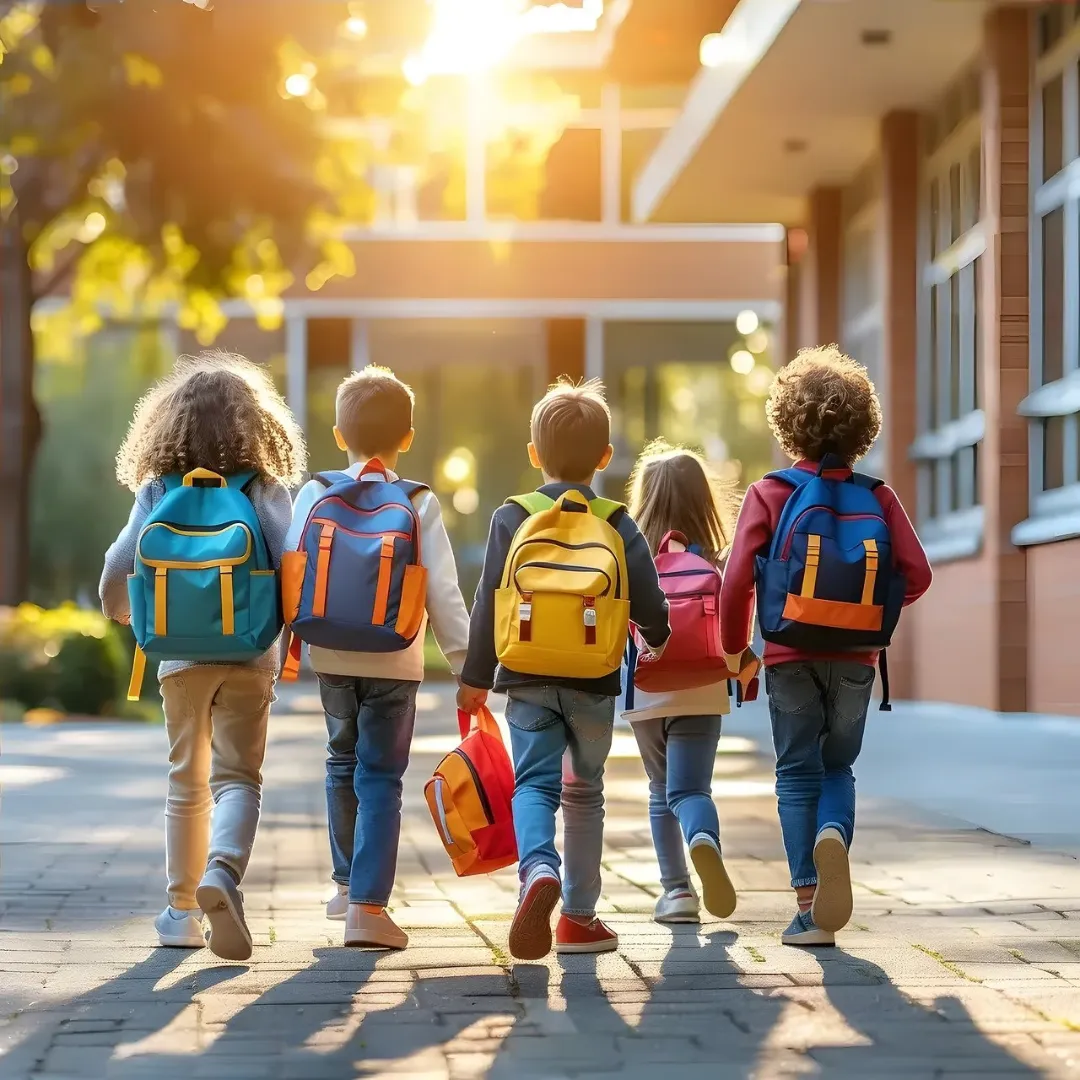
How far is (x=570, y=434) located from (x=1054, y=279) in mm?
7500

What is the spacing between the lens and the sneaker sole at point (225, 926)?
4816 millimetres

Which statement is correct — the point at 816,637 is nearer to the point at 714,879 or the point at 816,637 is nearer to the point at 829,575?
the point at 829,575

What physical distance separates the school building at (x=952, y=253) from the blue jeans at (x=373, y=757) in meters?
6.49

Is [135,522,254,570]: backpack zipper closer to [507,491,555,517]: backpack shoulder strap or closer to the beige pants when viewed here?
the beige pants

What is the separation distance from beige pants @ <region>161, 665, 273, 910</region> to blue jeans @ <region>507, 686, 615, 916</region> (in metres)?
0.67

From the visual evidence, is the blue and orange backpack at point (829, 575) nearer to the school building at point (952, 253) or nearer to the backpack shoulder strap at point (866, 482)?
the backpack shoulder strap at point (866, 482)

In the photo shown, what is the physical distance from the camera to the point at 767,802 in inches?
360

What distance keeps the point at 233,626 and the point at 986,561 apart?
8145mm

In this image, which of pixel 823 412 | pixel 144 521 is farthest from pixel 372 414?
pixel 823 412

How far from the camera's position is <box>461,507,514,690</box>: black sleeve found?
5117 millimetres

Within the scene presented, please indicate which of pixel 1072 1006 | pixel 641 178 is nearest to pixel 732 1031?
pixel 1072 1006

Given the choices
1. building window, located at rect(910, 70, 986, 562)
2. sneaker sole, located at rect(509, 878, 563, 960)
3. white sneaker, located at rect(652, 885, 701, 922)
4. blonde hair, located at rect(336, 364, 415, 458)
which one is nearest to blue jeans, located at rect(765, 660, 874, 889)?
white sneaker, located at rect(652, 885, 701, 922)

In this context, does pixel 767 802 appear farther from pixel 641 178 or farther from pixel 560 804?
pixel 641 178

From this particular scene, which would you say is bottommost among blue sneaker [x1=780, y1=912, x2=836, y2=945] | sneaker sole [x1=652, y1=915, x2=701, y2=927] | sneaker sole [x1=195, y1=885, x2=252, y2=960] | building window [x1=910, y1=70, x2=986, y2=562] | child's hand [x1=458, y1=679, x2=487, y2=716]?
sneaker sole [x1=652, y1=915, x2=701, y2=927]
